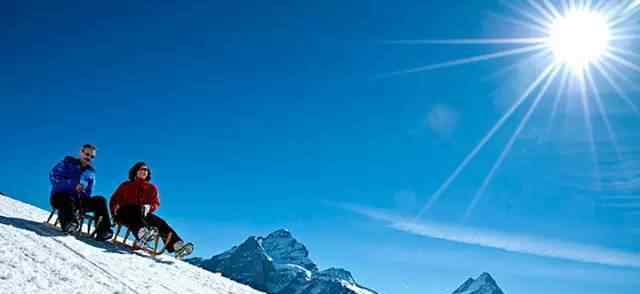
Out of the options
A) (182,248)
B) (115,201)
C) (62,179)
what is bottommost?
(182,248)

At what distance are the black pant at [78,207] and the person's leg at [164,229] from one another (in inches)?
51.4

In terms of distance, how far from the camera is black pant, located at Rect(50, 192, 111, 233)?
15.4m

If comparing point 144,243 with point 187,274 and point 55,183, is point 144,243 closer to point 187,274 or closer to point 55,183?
point 187,274

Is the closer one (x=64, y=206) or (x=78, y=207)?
(x=64, y=206)

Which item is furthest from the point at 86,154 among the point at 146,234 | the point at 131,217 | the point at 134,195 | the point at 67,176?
the point at 146,234

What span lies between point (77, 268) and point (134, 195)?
5792 millimetres

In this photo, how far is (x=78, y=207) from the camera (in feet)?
52.9

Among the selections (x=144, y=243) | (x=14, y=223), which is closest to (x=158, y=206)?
(x=144, y=243)

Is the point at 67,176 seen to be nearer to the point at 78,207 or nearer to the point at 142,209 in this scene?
the point at 78,207

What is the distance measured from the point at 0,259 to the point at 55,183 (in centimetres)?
703

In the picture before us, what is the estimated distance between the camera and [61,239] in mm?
13531

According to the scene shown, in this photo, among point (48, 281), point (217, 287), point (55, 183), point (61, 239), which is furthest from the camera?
point (55, 183)

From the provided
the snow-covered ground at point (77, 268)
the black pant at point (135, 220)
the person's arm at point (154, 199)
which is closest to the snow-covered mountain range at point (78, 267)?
the snow-covered ground at point (77, 268)

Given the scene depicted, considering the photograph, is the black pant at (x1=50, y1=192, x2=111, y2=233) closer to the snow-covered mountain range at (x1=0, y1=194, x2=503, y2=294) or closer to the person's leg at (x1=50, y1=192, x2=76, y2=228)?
the person's leg at (x1=50, y1=192, x2=76, y2=228)
